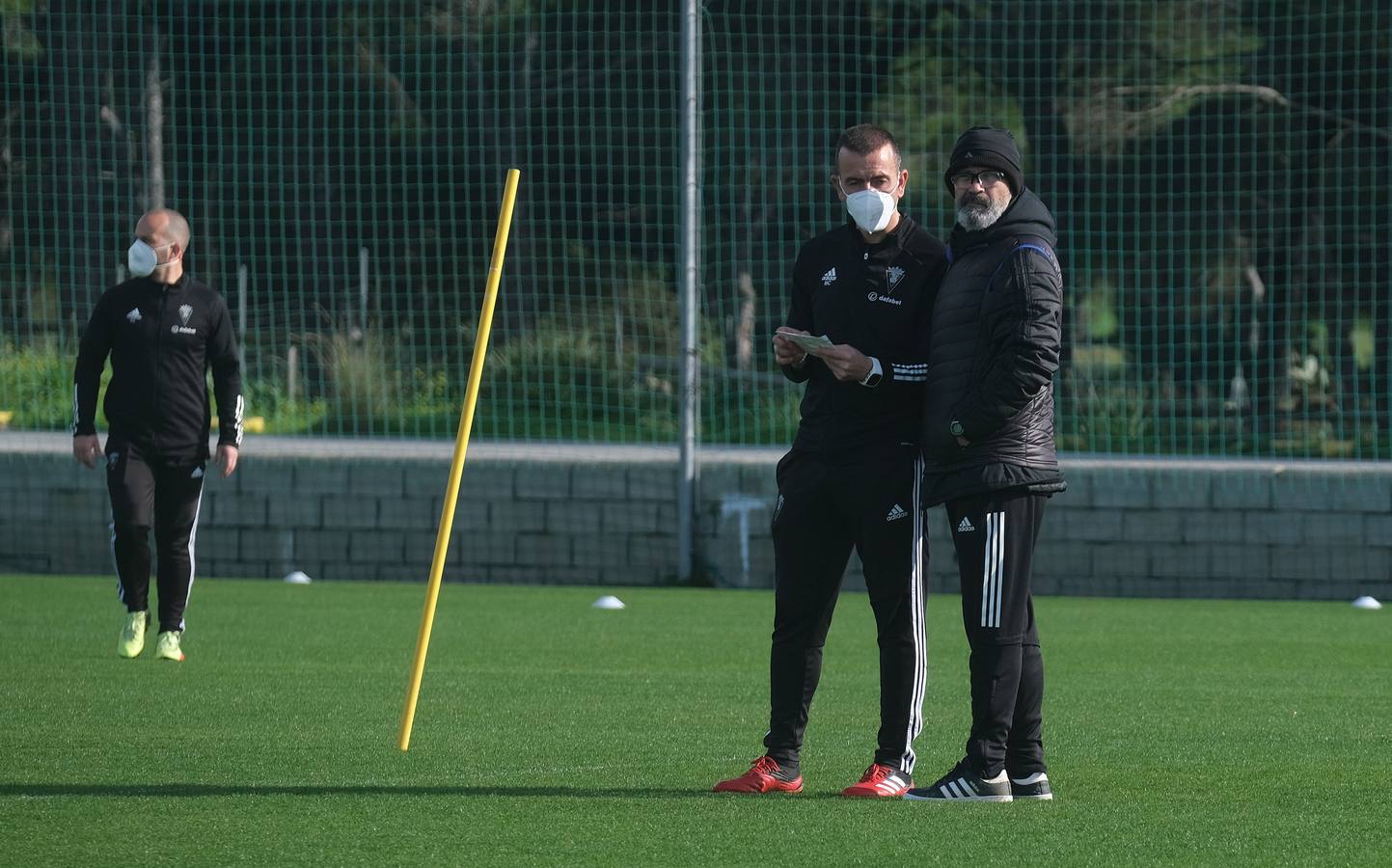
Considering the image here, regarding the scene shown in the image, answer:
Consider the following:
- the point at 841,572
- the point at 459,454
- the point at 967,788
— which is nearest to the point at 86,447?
the point at 459,454

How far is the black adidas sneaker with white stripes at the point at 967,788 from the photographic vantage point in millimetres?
5316

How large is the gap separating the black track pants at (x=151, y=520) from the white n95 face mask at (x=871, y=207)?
425 cm

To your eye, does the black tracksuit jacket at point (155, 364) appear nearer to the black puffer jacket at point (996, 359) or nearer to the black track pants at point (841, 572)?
the black track pants at point (841, 572)

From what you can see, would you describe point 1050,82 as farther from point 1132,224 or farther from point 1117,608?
point 1117,608

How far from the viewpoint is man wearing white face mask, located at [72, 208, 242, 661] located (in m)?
8.62

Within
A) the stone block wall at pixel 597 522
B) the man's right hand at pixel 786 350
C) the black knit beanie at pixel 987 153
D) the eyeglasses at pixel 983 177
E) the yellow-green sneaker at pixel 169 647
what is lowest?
the yellow-green sneaker at pixel 169 647

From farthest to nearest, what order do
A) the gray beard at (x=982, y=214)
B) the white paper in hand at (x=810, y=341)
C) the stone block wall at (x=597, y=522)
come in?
the stone block wall at (x=597, y=522) < the white paper in hand at (x=810, y=341) < the gray beard at (x=982, y=214)

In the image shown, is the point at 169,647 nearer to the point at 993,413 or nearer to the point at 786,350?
the point at 786,350

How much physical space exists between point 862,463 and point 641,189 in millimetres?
11870

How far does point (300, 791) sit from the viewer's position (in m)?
5.45

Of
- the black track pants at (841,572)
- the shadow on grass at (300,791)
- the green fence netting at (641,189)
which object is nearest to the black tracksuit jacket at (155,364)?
the shadow on grass at (300,791)

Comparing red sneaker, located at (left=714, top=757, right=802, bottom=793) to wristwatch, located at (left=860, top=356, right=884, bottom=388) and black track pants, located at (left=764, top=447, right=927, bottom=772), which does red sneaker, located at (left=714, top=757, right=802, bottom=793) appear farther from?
wristwatch, located at (left=860, top=356, right=884, bottom=388)

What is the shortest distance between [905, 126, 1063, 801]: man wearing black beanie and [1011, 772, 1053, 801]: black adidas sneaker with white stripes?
9 cm

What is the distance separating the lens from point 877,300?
5.54m
